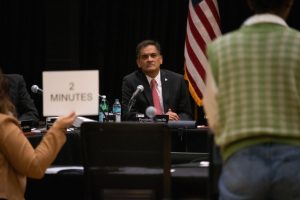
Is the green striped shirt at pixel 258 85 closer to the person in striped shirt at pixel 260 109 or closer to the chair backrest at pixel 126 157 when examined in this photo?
the person in striped shirt at pixel 260 109

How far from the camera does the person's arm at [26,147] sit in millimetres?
2799

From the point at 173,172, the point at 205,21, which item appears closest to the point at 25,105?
the point at 173,172

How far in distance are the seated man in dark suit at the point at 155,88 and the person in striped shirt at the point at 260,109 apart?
338 centimetres

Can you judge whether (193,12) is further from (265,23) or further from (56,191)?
(265,23)

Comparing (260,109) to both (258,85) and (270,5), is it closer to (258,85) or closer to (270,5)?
(258,85)

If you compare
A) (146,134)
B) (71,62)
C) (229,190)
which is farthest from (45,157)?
(71,62)

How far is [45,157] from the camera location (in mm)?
2850

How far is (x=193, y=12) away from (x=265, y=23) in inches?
190

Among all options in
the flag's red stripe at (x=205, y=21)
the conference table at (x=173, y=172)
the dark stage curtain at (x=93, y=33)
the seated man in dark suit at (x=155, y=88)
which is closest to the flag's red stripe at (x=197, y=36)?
the flag's red stripe at (x=205, y=21)

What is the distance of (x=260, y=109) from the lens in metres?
2.15

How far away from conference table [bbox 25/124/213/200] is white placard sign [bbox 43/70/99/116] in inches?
31.0

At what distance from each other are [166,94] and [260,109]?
3618 mm

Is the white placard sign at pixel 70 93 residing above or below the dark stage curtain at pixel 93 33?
below

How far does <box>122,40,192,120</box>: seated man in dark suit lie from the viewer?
568cm
